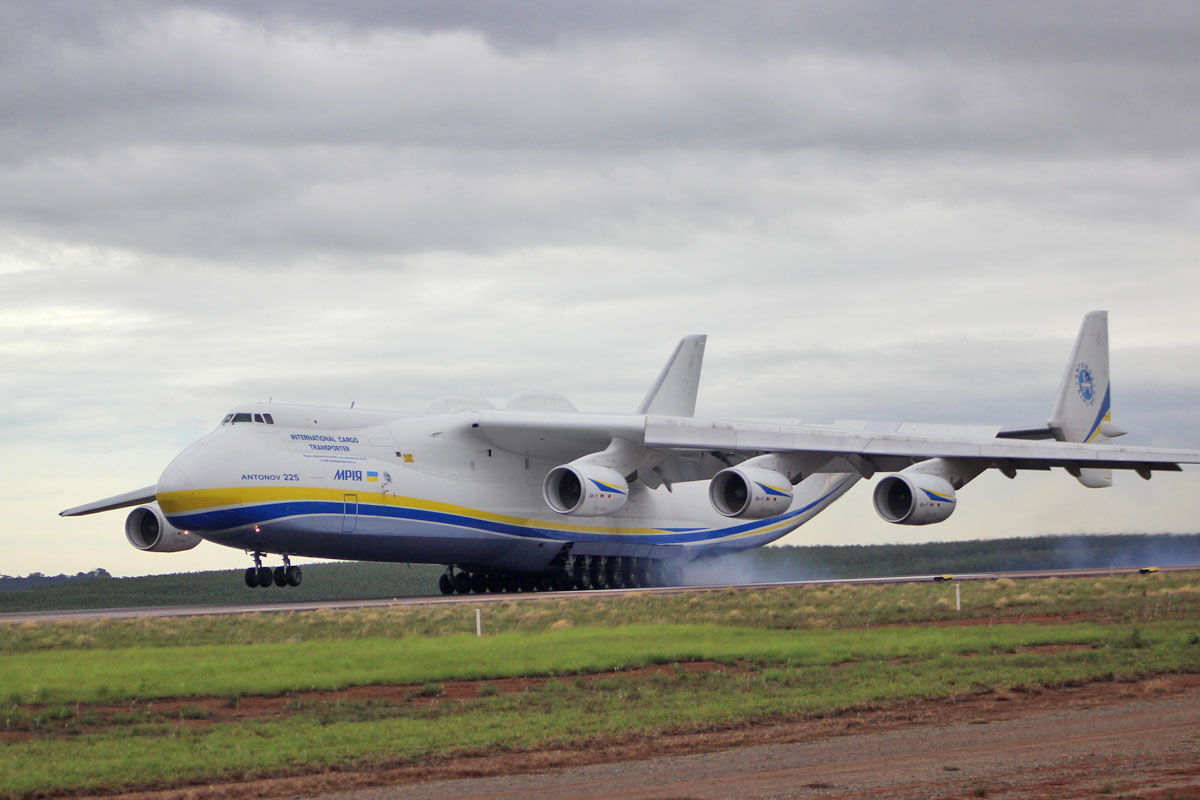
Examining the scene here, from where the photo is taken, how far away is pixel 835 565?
1662 inches

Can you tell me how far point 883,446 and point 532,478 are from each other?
8161 mm

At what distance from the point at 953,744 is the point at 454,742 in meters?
4.17

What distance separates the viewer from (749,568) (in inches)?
1581

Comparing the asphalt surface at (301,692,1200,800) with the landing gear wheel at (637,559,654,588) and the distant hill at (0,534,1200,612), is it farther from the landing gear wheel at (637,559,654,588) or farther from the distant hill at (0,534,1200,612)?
the distant hill at (0,534,1200,612)

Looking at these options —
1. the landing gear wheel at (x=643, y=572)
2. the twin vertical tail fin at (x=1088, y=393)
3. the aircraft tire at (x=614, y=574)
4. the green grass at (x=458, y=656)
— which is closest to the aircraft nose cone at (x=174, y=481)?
the green grass at (x=458, y=656)

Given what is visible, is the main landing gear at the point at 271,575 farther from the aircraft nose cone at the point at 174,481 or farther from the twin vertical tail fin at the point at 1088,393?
the twin vertical tail fin at the point at 1088,393

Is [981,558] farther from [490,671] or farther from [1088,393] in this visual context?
[490,671]

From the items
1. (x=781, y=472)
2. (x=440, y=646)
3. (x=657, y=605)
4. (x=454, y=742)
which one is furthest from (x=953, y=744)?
(x=781, y=472)

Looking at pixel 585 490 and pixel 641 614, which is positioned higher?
pixel 585 490

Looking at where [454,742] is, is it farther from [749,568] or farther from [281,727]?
[749,568]

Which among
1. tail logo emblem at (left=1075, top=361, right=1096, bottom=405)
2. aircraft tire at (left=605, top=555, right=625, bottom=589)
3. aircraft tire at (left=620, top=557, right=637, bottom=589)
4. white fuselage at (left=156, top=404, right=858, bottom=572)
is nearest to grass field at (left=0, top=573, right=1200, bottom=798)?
white fuselage at (left=156, top=404, right=858, bottom=572)

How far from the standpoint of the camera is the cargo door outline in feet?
89.3

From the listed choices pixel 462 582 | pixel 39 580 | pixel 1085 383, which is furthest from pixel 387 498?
pixel 39 580

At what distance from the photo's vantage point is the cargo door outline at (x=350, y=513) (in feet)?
89.3
